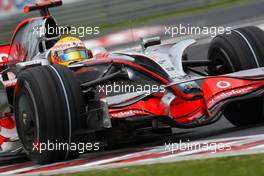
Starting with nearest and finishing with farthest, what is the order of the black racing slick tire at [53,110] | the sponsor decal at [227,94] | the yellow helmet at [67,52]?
1. the black racing slick tire at [53,110]
2. the sponsor decal at [227,94]
3. the yellow helmet at [67,52]

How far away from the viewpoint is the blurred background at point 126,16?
21141 mm

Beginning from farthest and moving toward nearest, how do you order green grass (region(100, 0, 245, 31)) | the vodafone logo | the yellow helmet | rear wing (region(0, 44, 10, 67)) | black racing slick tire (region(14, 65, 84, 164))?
1. green grass (region(100, 0, 245, 31))
2. rear wing (region(0, 44, 10, 67))
3. the yellow helmet
4. the vodafone logo
5. black racing slick tire (region(14, 65, 84, 164))

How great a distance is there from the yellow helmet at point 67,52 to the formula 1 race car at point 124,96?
1.24 ft

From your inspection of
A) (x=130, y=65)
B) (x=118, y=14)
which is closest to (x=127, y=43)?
(x=118, y=14)

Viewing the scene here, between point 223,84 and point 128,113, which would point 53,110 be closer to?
point 128,113

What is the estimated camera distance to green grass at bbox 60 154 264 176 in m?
6.29

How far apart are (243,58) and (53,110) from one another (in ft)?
8.76

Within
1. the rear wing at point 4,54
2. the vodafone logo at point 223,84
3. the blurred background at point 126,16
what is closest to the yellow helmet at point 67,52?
the rear wing at point 4,54

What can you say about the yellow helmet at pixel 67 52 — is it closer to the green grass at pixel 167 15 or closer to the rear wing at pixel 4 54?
the rear wing at pixel 4 54

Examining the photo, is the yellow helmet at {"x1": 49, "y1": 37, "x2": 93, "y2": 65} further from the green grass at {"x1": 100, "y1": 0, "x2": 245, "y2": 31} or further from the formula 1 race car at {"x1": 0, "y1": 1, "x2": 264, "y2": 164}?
the green grass at {"x1": 100, "y1": 0, "x2": 245, "y2": 31}

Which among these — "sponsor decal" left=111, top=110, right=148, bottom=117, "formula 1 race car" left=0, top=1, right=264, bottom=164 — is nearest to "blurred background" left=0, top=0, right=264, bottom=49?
"formula 1 race car" left=0, top=1, right=264, bottom=164

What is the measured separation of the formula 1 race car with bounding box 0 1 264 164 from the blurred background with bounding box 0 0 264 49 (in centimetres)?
1043

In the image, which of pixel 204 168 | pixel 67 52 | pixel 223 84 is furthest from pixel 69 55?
pixel 204 168

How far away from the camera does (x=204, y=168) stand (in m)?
6.62
